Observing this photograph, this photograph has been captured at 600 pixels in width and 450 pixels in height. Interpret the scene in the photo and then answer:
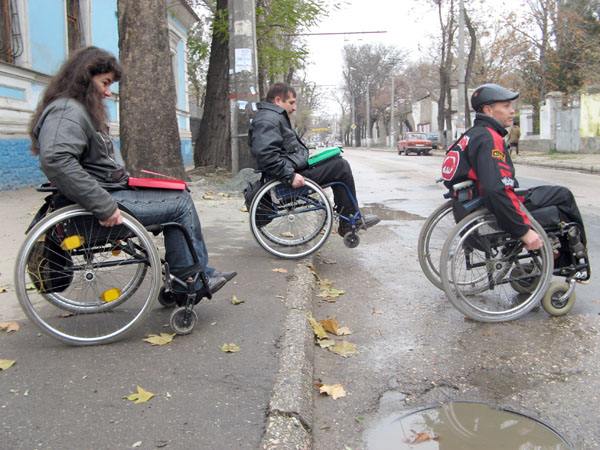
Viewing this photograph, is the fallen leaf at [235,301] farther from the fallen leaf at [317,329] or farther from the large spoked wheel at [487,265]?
the large spoked wheel at [487,265]

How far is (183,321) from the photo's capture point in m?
3.46

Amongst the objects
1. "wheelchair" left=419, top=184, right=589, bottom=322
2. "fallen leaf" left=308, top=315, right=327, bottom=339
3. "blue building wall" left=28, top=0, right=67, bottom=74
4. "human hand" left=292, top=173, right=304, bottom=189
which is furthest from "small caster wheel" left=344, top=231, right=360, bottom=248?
"blue building wall" left=28, top=0, right=67, bottom=74

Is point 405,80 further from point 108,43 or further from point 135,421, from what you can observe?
point 135,421

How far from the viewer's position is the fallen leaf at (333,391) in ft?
9.90

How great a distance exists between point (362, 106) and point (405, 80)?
10608mm

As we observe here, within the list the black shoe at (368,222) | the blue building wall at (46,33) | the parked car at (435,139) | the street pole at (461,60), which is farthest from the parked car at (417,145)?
the black shoe at (368,222)

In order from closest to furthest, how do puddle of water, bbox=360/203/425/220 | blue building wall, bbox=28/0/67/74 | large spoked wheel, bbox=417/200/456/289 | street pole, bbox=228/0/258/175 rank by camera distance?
large spoked wheel, bbox=417/200/456/289 < puddle of water, bbox=360/203/425/220 < street pole, bbox=228/0/258/175 < blue building wall, bbox=28/0/67/74

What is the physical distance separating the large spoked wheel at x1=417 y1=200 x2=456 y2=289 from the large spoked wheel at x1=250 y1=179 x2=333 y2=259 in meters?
1.25

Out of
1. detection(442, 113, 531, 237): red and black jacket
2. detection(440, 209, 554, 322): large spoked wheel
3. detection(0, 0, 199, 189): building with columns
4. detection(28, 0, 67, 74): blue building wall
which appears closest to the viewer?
detection(442, 113, 531, 237): red and black jacket

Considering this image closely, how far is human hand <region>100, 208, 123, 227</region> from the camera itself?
3090 mm

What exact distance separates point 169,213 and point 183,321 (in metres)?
0.63

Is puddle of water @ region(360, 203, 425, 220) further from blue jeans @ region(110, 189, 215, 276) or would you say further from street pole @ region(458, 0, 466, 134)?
street pole @ region(458, 0, 466, 134)

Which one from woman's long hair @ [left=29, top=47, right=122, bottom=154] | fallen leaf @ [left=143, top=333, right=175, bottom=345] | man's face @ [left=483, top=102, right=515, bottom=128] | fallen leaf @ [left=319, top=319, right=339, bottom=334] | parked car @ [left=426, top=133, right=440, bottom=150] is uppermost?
parked car @ [left=426, top=133, right=440, bottom=150]

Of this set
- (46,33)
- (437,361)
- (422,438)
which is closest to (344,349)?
(437,361)
